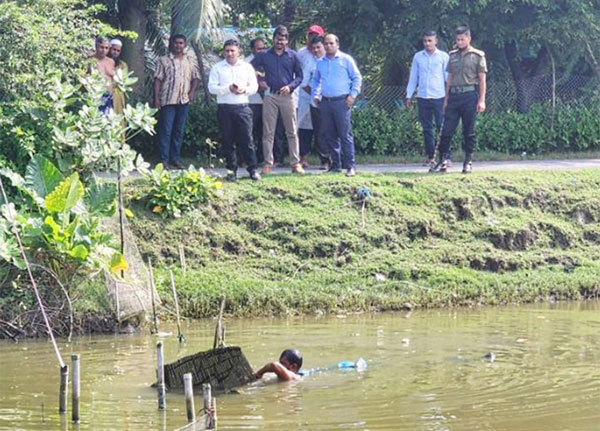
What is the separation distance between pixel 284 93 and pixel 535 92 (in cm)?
911

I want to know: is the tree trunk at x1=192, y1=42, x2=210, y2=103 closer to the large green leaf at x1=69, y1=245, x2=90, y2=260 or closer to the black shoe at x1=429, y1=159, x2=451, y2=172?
the black shoe at x1=429, y1=159, x2=451, y2=172

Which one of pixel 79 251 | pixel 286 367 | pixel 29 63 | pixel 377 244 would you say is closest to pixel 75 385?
pixel 286 367

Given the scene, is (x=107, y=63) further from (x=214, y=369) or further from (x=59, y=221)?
(x=214, y=369)

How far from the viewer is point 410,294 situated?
17.2 metres

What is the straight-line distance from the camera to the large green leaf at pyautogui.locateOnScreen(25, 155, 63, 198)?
1585 cm

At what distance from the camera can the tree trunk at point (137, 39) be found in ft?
75.2

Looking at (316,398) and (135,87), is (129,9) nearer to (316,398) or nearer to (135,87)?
(135,87)

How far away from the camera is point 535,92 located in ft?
88.5

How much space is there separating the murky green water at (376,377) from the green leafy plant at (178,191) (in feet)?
7.48

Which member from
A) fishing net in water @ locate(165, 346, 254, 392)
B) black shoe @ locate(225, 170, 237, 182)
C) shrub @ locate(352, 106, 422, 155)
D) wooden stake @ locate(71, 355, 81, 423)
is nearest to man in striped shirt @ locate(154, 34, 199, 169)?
black shoe @ locate(225, 170, 237, 182)

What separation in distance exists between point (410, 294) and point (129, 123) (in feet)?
14.0

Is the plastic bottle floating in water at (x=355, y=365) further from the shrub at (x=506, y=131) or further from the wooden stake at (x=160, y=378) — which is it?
the shrub at (x=506, y=131)

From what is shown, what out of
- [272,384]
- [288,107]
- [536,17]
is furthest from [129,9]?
[272,384]

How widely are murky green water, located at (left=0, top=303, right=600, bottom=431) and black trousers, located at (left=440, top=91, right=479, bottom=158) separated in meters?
3.85
